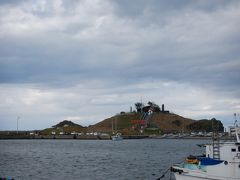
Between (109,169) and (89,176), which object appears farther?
(109,169)

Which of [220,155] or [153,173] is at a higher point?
[220,155]

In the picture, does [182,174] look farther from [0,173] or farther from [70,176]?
[0,173]

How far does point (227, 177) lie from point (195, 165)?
14.0 ft

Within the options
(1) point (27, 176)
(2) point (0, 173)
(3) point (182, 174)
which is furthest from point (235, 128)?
(2) point (0, 173)

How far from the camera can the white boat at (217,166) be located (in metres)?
46.7

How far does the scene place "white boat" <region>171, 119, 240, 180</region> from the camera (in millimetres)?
46719

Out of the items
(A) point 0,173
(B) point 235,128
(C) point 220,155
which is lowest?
(A) point 0,173

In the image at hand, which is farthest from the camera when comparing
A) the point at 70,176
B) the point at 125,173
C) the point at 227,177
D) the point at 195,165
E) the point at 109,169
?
the point at 109,169

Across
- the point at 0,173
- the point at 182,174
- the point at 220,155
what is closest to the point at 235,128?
the point at 220,155

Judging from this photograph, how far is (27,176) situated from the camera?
72.9 metres

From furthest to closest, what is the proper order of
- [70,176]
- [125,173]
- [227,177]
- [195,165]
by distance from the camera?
[125,173] < [70,176] < [195,165] < [227,177]

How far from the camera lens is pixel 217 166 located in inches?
1864

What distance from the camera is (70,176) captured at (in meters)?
72.8

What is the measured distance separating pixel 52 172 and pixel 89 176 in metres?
8.78
